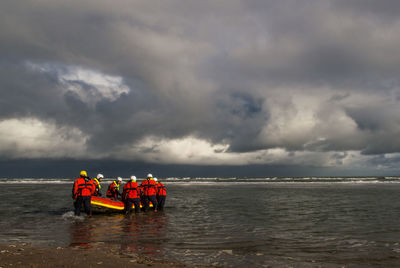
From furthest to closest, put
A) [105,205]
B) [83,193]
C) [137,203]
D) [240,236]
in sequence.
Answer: [137,203] → [105,205] → [83,193] → [240,236]

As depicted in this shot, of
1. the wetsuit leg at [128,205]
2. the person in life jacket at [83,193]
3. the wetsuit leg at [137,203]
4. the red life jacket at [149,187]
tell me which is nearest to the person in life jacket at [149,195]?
the red life jacket at [149,187]

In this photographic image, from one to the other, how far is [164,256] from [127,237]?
3.54 meters

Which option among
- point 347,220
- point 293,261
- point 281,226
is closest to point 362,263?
point 293,261

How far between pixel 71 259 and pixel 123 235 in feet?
15.2

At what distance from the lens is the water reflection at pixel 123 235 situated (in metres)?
→ 10.3

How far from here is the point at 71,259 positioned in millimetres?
7992

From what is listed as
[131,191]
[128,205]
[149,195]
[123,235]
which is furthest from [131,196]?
[123,235]

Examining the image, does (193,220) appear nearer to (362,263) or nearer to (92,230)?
(92,230)

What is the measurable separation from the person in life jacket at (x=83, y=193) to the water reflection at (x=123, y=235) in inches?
41.0

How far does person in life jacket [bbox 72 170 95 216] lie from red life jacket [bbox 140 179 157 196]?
12.8 feet

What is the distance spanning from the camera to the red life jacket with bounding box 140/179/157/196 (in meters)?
21.5

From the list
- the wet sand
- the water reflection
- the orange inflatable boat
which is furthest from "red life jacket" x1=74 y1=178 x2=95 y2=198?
the wet sand

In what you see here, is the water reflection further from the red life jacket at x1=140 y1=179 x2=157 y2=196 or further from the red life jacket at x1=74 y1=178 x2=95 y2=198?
the red life jacket at x1=140 y1=179 x2=157 y2=196

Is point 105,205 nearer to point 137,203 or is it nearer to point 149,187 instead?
point 137,203
